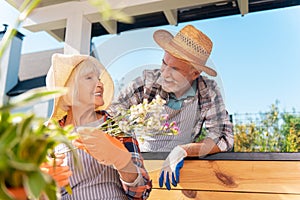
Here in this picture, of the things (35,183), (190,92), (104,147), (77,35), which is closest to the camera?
(35,183)

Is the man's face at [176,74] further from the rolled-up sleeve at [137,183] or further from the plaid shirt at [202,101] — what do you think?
the rolled-up sleeve at [137,183]

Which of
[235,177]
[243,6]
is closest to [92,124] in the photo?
[235,177]

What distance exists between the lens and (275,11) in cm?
219

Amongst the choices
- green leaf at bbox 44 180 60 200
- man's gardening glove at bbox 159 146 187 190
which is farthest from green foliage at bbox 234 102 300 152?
green leaf at bbox 44 180 60 200

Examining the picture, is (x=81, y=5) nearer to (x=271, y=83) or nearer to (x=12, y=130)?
(x=271, y=83)

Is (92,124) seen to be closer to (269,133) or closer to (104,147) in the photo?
(104,147)

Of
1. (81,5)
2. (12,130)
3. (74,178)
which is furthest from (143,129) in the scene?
(81,5)

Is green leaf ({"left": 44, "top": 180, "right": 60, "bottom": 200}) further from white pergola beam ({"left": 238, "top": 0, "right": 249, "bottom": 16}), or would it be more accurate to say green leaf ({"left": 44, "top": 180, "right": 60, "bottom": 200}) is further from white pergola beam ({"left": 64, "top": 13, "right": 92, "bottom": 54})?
white pergola beam ({"left": 238, "top": 0, "right": 249, "bottom": 16})

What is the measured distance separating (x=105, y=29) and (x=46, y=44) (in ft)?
2.85

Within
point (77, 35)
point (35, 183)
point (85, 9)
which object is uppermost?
point (85, 9)

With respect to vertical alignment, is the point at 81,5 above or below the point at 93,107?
above

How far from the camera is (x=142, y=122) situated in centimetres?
98

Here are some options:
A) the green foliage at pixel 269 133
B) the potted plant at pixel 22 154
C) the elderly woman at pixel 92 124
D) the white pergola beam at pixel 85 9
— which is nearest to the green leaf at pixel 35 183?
the potted plant at pixel 22 154

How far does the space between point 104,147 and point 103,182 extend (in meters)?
0.25
